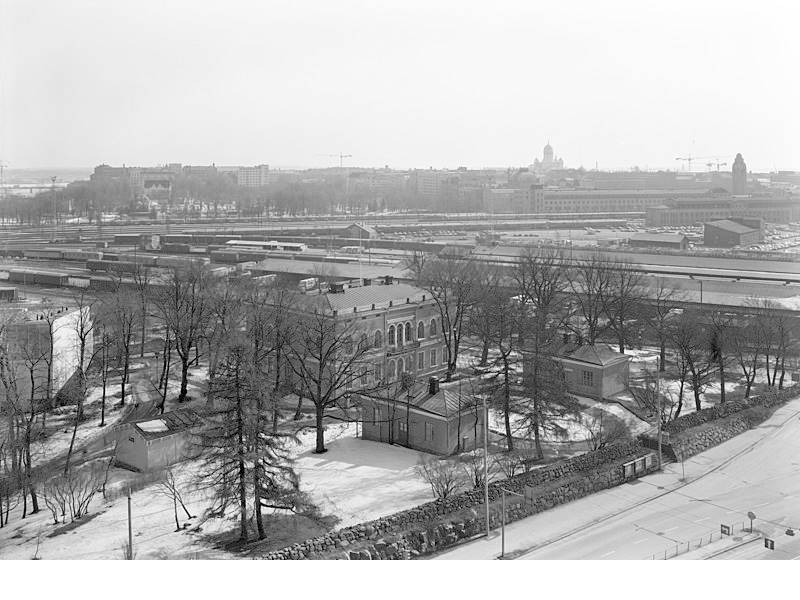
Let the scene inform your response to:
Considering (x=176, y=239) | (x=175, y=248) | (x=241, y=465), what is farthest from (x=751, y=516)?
(x=176, y=239)

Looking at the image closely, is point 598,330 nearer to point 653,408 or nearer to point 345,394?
point 653,408

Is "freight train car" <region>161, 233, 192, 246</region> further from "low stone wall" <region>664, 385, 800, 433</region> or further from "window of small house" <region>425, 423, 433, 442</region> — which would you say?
"low stone wall" <region>664, 385, 800, 433</region>

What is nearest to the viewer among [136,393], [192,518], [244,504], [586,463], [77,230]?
[244,504]

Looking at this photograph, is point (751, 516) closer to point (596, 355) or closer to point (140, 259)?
point (596, 355)

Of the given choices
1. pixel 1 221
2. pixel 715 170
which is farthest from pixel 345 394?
pixel 1 221

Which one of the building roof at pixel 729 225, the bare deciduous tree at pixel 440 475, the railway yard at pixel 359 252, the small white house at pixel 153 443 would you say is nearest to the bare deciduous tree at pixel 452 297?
the railway yard at pixel 359 252

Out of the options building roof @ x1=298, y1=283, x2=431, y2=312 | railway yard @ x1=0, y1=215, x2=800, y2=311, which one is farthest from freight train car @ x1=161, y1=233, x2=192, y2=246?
building roof @ x1=298, y1=283, x2=431, y2=312
